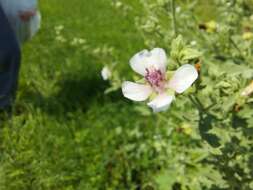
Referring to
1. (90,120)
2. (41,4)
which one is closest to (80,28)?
(41,4)

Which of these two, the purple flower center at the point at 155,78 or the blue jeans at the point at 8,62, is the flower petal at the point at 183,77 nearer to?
the purple flower center at the point at 155,78

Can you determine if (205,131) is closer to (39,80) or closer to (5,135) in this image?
(5,135)

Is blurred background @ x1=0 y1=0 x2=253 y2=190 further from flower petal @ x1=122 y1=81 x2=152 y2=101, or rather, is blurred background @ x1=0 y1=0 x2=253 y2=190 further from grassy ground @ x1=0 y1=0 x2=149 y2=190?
flower petal @ x1=122 y1=81 x2=152 y2=101

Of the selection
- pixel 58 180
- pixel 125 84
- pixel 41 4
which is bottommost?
pixel 41 4

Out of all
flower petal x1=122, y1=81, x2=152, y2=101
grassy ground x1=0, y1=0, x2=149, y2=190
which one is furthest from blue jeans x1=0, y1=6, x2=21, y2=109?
flower petal x1=122, y1=81, x2=152, y2=101

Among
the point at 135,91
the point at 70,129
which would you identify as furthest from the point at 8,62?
the point at 135,91

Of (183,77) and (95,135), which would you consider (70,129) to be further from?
(183,77)

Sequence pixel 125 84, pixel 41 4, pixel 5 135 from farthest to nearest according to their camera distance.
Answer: pixel 41 4
pixel 5 135
pixel 125 84
